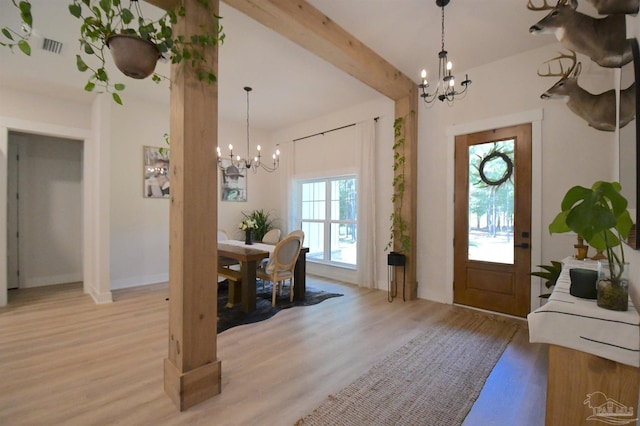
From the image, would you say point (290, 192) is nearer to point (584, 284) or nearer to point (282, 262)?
point (282, 262)

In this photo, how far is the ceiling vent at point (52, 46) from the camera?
278 cm

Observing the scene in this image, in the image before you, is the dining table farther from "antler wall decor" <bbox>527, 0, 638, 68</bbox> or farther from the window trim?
"antler wall decor" <bbox>527, 0, 638, 68</bbox>

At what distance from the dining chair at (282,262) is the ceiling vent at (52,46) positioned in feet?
10.1

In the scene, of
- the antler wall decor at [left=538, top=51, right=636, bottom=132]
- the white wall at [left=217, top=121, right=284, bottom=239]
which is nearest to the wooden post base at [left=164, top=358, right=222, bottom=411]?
the antler wall decor at [left=538, top=51, right=636, bottom=132]

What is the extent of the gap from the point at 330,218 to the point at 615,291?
4.36 m

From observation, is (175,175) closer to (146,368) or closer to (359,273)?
(146,368)

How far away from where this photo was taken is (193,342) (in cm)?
178

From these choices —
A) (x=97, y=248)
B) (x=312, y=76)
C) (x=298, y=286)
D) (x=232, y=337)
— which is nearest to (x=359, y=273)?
(x=298, y=286)

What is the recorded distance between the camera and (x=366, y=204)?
4598 millimetres

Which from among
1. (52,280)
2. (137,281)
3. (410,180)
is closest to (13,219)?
(52,280)

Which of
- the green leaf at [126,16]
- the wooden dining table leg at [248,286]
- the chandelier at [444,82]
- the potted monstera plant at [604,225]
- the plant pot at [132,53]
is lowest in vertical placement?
the wooden dining table leg at [248,286]

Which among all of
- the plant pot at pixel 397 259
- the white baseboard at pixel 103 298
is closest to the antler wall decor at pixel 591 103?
the plant pot at pixel 397 259

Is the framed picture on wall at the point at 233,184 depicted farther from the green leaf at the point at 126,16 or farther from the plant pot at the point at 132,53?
the green leaf at the point at 126,16

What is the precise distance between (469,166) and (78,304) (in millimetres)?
5420
